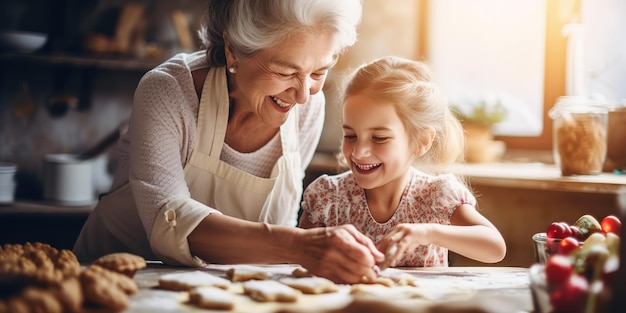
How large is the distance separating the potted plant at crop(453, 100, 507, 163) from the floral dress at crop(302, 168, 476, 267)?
133 centimetres

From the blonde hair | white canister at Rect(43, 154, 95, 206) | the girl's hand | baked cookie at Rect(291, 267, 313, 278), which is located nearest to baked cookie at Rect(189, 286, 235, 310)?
baked cookie at Rect(291, 267, 313, 278)

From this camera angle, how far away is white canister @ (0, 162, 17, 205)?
11.0 ft

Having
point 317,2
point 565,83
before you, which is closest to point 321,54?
point 317,2

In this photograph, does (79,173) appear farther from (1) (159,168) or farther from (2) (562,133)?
(2) (562,133)

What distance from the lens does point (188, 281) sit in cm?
127

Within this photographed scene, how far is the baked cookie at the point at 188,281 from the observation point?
1.26 meters

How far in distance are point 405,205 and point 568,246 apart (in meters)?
0.63

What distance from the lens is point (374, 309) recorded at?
3.08 feet

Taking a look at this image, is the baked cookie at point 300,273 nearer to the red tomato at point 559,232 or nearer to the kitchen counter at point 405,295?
the kitchen counter at point 405,295

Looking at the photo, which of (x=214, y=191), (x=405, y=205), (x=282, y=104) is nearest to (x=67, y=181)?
(x=214, y=191)

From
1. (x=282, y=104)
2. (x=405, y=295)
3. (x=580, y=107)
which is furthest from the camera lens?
(x=580, y=107)

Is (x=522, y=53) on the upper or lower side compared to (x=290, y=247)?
upper

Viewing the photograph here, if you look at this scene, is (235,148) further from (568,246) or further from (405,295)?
(568,246)

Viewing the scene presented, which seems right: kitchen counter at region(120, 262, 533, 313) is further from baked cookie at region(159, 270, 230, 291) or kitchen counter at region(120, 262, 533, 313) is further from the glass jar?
the glass jar
